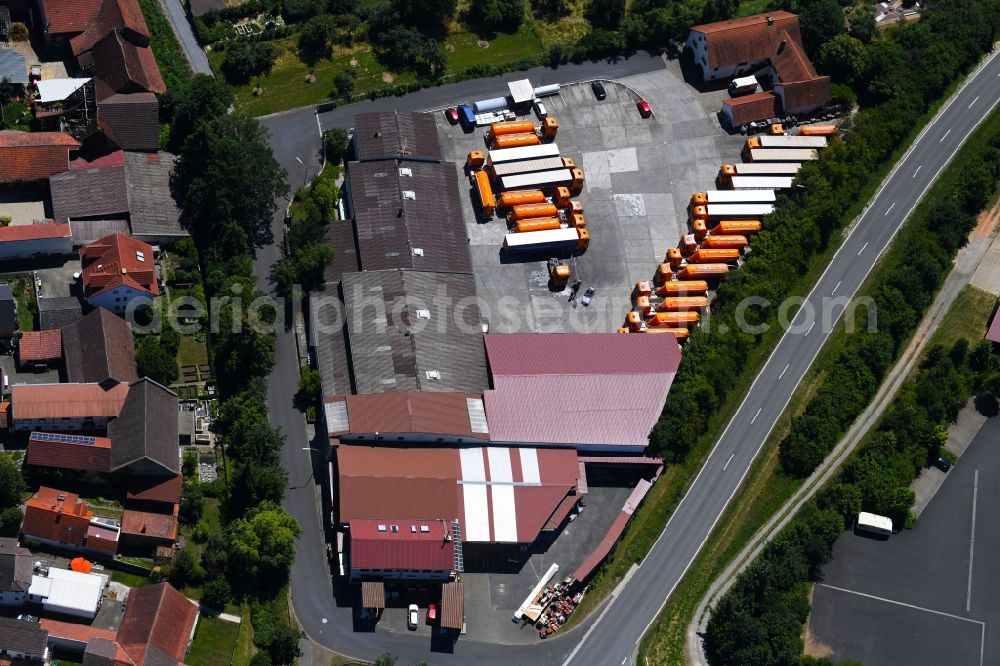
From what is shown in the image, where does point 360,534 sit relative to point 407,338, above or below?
below

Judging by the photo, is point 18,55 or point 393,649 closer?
point 393,649

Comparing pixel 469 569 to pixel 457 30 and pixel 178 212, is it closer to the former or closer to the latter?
pixel 178 212

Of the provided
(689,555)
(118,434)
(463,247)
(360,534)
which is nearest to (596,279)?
(463,247)

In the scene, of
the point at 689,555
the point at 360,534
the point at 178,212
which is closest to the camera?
the point at 360,534

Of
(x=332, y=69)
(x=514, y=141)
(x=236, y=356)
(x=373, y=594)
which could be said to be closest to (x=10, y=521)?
(x=236, y=356)

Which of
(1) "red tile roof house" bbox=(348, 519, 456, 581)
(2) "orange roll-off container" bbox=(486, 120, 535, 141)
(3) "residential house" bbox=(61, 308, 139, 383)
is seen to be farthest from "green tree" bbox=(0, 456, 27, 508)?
(2) "orange roll-off container" bbox=(486, 120, 535, 141)

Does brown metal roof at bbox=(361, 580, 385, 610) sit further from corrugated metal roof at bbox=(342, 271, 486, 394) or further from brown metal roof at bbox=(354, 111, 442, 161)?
brown metal roof at bbox=(354, 111, 442, 161)

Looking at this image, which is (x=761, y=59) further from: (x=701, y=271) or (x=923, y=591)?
(x=923, y=591)
